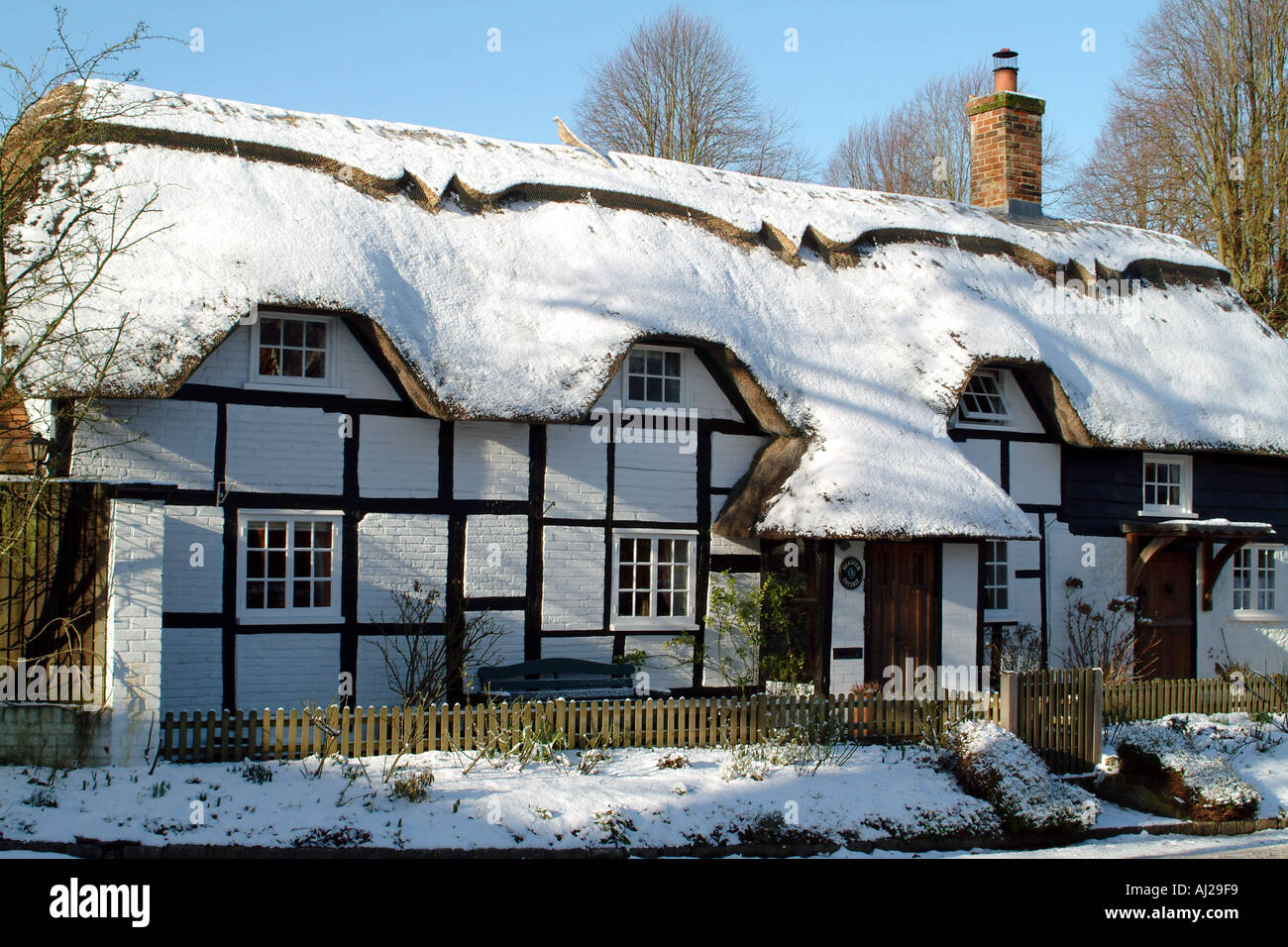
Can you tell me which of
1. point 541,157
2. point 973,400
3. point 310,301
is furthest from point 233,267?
point 973,400

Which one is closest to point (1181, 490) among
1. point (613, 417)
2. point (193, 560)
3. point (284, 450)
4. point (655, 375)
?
point (655, 375)

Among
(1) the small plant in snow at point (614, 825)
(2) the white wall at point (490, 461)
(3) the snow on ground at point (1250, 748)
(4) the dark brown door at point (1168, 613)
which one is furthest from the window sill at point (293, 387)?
(4) the dark brown door at point (1168, 613)

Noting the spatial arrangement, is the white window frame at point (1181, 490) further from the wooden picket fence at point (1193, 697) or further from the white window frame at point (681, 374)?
the white window frame at point (681, 374)

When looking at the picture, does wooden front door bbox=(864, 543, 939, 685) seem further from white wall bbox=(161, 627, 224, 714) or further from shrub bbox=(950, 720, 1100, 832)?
white wall bbox=(161, 627, 224, 714)

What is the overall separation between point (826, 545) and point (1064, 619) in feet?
13.7

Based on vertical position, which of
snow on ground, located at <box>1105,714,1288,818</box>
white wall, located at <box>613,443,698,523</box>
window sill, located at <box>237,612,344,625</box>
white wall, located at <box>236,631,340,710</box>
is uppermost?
white wall, located at <box>613,443,698,523</box>

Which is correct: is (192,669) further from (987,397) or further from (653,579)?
(987,397)

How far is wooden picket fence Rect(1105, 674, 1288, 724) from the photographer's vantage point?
12.7 metres

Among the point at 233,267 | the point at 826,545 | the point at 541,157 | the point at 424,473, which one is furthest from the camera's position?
the point at 541,157

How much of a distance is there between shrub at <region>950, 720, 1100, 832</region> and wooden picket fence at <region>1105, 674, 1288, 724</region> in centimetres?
275

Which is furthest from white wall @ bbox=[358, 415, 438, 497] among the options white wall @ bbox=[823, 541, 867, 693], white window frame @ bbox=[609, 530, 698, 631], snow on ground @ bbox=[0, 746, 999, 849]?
white wall @ bbox=[823, 541, 867, 693]
